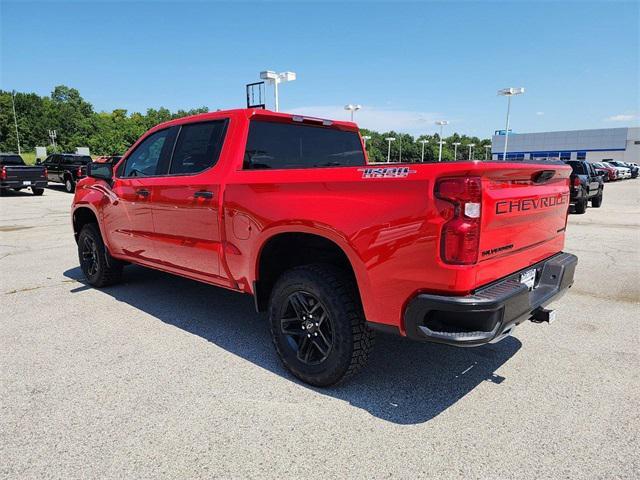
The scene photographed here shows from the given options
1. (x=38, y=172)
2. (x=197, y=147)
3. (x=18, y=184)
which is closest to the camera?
(x=197, y=147)

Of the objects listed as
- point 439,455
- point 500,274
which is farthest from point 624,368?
point 439,455

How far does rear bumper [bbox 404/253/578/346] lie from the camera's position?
2.36 metres

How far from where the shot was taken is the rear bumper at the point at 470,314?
236 centimetres

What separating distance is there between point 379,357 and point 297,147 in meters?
1.94

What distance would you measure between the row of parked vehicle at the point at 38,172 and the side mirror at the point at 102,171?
1324 cm

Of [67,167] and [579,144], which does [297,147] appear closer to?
[67,167]

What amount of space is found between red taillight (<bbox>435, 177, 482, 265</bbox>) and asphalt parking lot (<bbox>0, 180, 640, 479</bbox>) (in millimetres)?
1069

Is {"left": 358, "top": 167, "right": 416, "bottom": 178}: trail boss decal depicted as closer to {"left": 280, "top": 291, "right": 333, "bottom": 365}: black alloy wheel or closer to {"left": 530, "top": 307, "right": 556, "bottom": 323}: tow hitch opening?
{"left": 280, "top": 291, "right": 333, "bottom": 365}: black alloy wheel

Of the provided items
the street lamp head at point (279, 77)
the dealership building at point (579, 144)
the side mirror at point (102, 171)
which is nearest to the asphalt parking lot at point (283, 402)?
the side mirror at point (102, 171)

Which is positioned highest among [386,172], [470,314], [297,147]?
[297,147]

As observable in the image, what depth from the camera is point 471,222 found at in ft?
7.73

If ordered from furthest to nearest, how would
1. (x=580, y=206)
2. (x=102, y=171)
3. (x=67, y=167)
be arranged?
(x=67, y=167), (x=580, y=206), (x=102, y=171)

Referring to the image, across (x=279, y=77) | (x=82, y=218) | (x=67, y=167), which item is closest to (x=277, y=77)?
(x=279, y=77)

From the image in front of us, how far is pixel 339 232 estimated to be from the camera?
277cm
